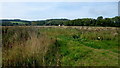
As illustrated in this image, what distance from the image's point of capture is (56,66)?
5.25m

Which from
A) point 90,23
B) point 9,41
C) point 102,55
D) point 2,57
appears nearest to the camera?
point 2,57

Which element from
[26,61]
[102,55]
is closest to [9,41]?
[26,61]

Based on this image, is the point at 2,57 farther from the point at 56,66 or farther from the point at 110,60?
the point at 110,60

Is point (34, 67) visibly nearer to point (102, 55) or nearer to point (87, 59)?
point (87, 59)

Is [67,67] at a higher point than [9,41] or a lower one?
lower

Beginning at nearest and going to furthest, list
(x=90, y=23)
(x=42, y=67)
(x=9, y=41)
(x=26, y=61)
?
1. (x=42, y=67)
2. (x=26, y=61)
3. (x=9, y=41)
4. (x=90, y=23)

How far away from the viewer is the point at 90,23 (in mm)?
52219

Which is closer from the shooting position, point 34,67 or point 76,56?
point 34,67

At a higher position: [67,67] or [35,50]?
[35,50]

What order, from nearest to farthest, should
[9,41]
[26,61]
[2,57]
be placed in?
1. [26,61]
2. [2,57]
3. [9,41]

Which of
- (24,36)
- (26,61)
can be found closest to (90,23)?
(24,36)

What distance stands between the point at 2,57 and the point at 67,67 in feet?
7.62

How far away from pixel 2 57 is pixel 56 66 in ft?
6.67

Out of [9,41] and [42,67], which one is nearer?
[42,67]
